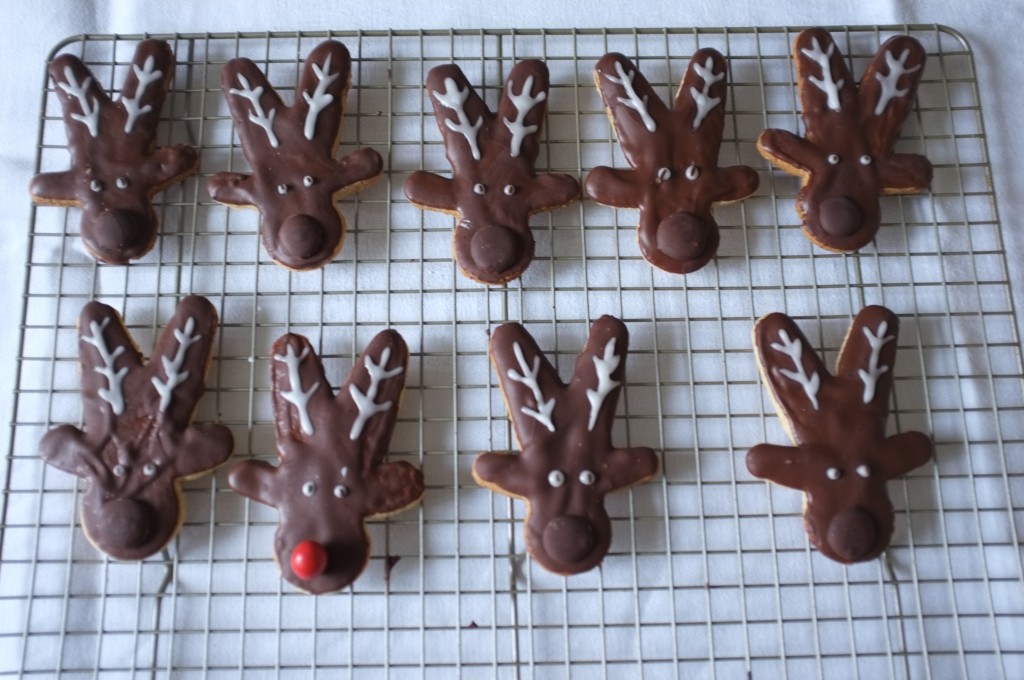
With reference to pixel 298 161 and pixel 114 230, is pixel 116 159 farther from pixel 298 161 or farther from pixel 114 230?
pixel 298 161

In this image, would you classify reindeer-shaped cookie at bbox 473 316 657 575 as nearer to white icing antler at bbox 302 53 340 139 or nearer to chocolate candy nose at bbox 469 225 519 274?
chocolate candy nose at bbox 469 225 519 274

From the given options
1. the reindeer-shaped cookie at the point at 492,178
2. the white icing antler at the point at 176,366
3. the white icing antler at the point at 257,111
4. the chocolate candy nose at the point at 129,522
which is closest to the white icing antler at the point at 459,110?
the reindeer-shaped cookie at the point at 492,178

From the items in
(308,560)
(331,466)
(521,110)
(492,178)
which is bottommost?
(308,560)

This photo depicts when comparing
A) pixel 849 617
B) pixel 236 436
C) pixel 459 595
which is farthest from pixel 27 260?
pixel 849 617

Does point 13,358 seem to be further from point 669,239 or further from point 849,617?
point 849,617

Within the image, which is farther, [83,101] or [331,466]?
[83,101]

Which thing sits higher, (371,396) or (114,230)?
(114,230)

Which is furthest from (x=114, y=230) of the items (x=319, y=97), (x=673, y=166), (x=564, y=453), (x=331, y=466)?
(x=673, y=166)
